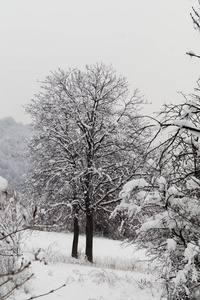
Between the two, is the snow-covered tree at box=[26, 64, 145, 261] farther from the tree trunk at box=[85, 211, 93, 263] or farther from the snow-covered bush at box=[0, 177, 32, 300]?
the snow-covered bush at box=[0, 177, 32, 300]

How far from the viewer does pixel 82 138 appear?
1007 cm

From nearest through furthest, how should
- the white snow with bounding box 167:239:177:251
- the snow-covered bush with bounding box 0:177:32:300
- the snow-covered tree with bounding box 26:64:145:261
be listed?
the white snow with bounding box 167:239:177:251, the snow-covered bush with bounding box 0:177:32:300, the snow-covered tree with bounding box 26:64:145:261

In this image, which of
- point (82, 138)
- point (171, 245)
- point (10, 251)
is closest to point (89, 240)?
point (82, 138)

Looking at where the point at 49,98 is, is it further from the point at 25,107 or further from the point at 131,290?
the point at 131,290

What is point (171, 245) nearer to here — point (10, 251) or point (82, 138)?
point (10, 251)

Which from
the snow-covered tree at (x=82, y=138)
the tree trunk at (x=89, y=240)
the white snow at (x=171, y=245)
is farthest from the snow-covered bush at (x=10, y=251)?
the tree trunk at (x=89, y=240)

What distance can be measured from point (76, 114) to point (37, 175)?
2.81 m

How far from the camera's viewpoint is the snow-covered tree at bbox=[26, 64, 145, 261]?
31.8 feet

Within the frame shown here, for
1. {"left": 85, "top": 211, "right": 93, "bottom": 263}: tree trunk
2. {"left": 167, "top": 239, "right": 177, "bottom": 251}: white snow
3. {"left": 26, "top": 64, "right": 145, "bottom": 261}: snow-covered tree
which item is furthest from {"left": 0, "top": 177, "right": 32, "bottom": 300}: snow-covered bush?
{"left": 85, "top": 211, "right": 93, "bottom": 263}: tree trunk

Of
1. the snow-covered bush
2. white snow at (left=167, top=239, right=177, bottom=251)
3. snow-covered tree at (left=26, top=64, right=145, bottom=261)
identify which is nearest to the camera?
white snow at (left=167, top=239, right=177, bottom=251)

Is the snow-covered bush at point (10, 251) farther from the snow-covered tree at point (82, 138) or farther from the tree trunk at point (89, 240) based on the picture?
the tree trunk at point (89, 240)

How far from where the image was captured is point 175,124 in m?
2.56

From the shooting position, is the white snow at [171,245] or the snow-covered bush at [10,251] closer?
the white snow at [171,245]

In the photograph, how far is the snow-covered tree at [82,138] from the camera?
969 centimetres
